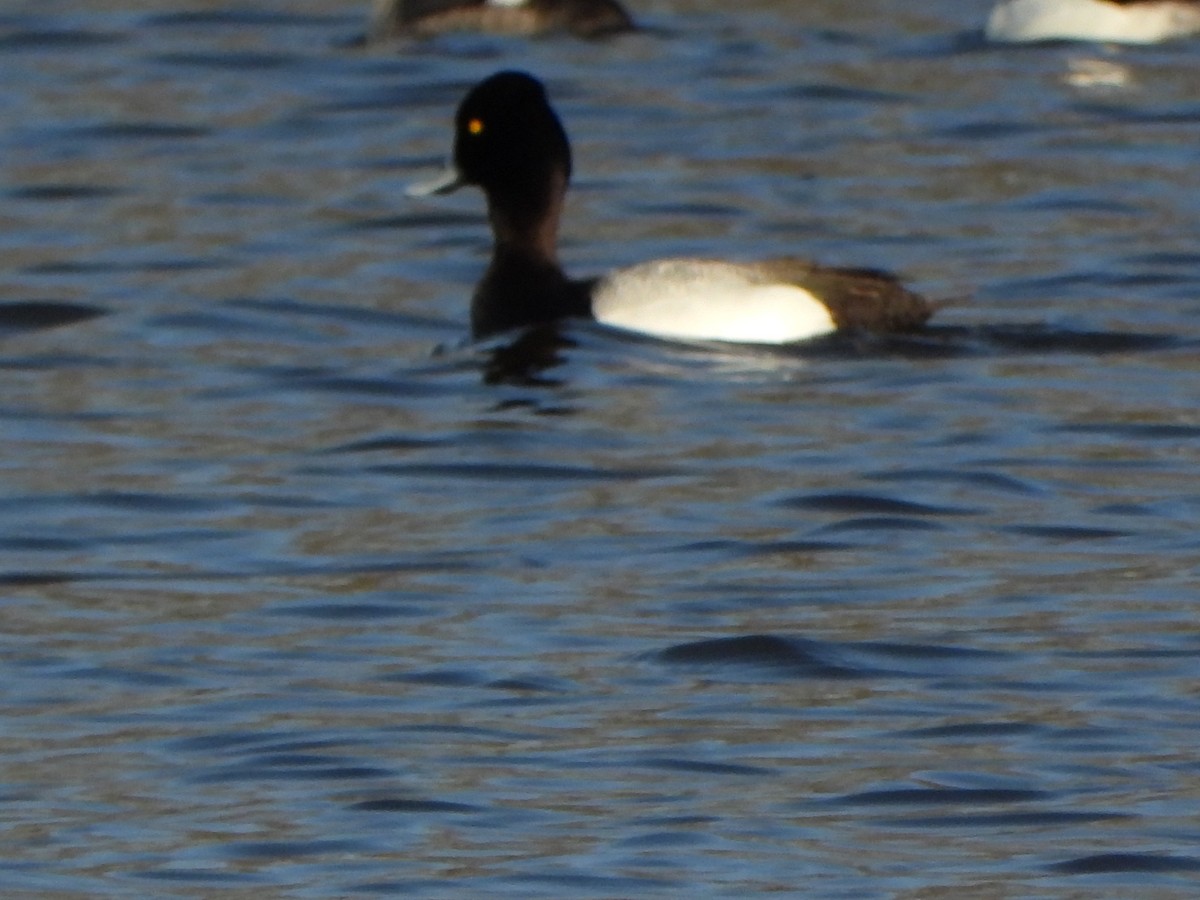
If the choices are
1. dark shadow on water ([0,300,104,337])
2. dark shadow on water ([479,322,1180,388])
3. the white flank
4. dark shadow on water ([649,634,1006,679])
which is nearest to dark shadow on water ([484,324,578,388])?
dark shadow on water ([479,322,1180,388])

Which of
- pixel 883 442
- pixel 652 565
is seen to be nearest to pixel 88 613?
pixel 652 565

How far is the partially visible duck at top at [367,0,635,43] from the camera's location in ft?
61.8

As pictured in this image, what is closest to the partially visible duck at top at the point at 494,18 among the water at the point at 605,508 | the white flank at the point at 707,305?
the water at the point at 605,508

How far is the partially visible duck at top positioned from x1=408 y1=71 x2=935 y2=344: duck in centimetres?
591

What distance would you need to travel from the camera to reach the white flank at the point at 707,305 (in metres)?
11.9

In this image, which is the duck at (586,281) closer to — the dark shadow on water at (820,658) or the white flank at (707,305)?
the white flank at (707,305)

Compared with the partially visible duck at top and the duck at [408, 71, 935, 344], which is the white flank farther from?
the partially visible duck at top

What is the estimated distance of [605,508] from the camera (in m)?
9.23

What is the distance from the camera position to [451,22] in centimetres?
1923

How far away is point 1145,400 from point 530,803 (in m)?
4.81

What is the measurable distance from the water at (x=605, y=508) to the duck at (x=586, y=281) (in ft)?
0.42

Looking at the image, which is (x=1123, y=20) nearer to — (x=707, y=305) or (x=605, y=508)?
(x=707, y=305)

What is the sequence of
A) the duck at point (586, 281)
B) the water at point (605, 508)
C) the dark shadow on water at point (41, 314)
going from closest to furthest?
the water at point (605, 508)
the duck at point (586, 281)
the dark shadow on water at point (41, 314)

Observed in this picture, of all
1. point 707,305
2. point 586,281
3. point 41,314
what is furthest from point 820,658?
point 41,314
